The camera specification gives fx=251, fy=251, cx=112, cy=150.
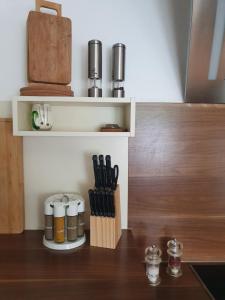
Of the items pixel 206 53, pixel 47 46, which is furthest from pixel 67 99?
pixel 206 53

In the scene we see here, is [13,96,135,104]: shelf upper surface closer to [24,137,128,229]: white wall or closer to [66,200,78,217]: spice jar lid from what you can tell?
[24,137,128,229]: white wall

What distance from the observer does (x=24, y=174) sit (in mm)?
1114

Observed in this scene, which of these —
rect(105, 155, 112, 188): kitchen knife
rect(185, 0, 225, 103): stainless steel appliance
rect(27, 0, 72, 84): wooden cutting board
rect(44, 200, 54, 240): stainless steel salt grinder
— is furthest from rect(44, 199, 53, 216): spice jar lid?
rect(185, 0, 225, 103): stainless steel appliance

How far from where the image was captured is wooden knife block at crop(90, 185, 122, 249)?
96 cm

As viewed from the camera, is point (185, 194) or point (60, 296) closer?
point (60, 296)

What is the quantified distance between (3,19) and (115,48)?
0.49m

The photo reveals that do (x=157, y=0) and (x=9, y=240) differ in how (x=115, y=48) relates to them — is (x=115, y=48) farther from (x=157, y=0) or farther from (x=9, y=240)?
(x=9, y=240)

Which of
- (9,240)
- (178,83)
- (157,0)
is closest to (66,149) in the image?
(9,240)

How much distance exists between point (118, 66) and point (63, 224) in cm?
66

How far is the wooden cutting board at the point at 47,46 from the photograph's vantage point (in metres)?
0.95

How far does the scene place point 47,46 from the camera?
0.96 meters

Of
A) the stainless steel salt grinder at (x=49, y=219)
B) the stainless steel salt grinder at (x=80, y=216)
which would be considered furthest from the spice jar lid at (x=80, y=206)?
the stainless steel salt grinder at (x=49, y=219)

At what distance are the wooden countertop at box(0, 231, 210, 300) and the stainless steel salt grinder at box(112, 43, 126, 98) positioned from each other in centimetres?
61

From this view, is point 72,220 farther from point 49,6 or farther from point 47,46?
point 49,6
